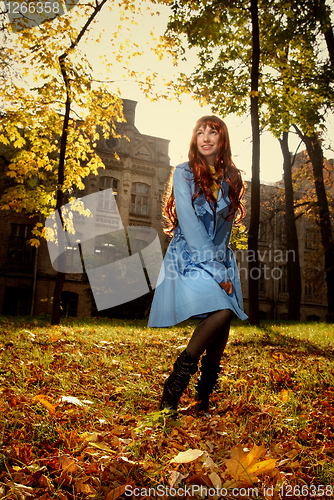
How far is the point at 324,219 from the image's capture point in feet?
45.3

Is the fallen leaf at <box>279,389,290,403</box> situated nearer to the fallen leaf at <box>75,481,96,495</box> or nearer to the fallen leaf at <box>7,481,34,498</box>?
the fallen leaf at <box>75,481,96,495</box>

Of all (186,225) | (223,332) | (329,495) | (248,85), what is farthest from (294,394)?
(248,85)

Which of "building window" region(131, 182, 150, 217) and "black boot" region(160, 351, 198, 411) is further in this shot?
"building window" region(131, 182, 150, 217)

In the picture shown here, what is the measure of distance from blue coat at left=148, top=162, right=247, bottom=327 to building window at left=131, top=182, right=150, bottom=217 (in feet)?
78.8

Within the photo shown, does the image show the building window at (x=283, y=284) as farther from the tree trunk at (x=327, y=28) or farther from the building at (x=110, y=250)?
the tree trunk at (x=327, y=28)

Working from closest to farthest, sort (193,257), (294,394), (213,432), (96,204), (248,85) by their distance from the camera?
(213,432) → (193,257) → (294,394) → (248,85) → (96,204)

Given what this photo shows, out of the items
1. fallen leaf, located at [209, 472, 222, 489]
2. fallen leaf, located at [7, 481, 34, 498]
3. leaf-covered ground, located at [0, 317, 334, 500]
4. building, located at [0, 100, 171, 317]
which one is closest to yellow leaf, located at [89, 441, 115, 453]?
leaf-covered ground, located at [0, 317, 334, 500]

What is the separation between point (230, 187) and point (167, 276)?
0.81 m

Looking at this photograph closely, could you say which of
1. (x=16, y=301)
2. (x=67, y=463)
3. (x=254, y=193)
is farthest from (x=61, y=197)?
(x=16, y=301)

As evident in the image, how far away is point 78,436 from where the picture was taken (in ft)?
6.17

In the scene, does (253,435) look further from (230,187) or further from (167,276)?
(230,187)

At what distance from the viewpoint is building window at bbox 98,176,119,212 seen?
83.4ft

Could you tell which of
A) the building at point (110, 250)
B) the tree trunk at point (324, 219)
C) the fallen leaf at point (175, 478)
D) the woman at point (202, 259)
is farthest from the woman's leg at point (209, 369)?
the building at point (110, 250)

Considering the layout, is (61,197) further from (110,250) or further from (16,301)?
(16,301)
